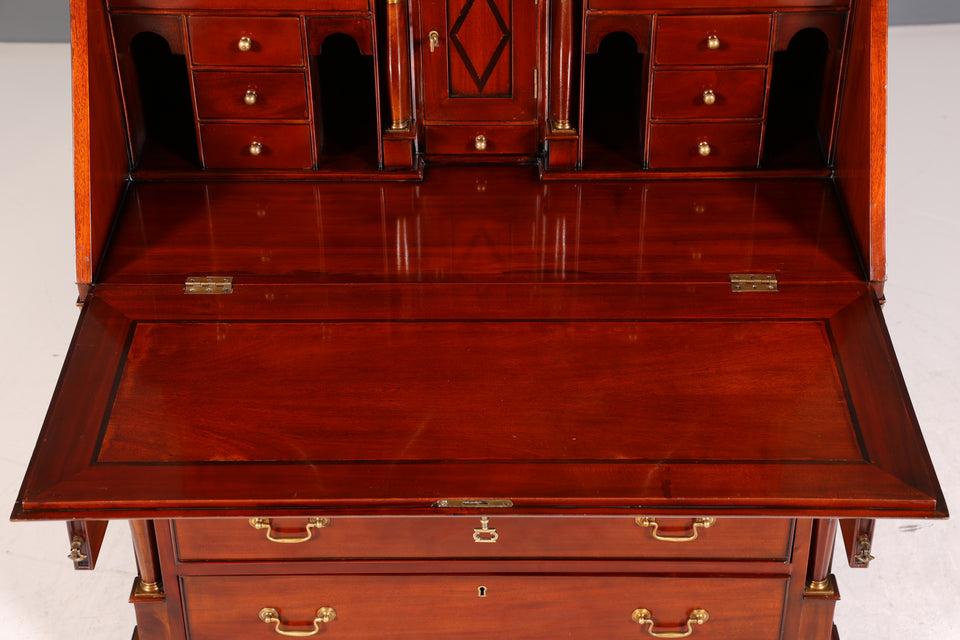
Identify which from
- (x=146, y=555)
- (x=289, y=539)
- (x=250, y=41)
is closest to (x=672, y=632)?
(x=289, y=539)

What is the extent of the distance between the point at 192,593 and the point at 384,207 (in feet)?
2.55

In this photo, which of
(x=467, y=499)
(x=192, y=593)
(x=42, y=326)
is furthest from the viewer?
(x=42, y=326)

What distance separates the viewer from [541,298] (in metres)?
2.07

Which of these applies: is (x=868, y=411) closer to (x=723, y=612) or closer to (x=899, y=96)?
(x=723, y=612)

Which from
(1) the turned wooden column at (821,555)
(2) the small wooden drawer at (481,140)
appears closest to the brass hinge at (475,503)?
(1) the turned wooden column at (821,555)

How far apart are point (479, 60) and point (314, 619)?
1.06 meters

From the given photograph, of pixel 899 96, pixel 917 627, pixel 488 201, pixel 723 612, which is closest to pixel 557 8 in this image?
pixel 488 201

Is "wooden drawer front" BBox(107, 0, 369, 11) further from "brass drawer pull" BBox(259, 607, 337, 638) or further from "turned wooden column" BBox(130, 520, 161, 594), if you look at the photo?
"brass drawer pull" BBox(259, 607, 337, 638)

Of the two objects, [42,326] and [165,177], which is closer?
[165,177]

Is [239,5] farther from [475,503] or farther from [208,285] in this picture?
[475,503]

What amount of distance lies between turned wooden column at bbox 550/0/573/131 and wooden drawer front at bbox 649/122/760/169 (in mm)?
174

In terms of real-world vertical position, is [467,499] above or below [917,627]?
above

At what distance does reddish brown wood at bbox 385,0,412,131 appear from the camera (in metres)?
2.22

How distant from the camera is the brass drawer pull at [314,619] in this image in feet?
6.83
